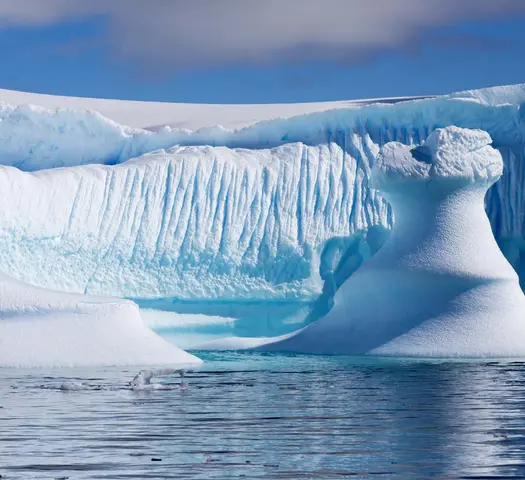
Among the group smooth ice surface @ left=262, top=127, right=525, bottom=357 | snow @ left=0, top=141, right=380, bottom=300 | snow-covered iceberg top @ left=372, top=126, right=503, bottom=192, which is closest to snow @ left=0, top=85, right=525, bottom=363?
snow @ left=0, top=141, right=380, bottom=300

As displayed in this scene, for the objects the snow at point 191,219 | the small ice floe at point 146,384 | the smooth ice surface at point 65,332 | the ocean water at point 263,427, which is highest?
the snow at point 191,219

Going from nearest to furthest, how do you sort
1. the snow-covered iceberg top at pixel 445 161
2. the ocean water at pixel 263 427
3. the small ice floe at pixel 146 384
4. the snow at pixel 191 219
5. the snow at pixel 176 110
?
the ocean water at pixel 263 427 → the small ice floe at pixel 146 384 → the snow-covered iceberg top at pixel 445 161 → the snow at pixel 191 219 → the snow at pixel 176 110

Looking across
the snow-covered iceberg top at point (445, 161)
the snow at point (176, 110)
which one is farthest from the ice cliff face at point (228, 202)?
the snow-covered iceberg top at point (445, 161)

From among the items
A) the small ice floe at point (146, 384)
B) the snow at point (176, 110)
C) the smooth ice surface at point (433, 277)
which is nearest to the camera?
the small ice floe at point (146, 384)

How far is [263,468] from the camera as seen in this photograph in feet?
20.2

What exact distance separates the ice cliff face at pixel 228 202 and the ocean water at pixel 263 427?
10264mm

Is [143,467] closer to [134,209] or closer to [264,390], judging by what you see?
[264,390]

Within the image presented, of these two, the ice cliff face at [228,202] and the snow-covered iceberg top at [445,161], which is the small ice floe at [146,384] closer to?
the snow-covered iceberg top at [445,161]

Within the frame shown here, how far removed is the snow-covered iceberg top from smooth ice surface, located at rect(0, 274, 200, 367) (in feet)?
22.1

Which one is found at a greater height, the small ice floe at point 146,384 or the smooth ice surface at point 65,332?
the smooth ice surface at point 65,332

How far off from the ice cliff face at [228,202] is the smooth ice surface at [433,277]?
3710 millimetres

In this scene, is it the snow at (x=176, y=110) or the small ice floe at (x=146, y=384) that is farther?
the snow at (x=176, y=110)

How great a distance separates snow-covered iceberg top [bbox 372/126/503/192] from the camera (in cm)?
2070

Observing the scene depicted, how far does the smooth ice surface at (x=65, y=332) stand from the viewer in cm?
1541
